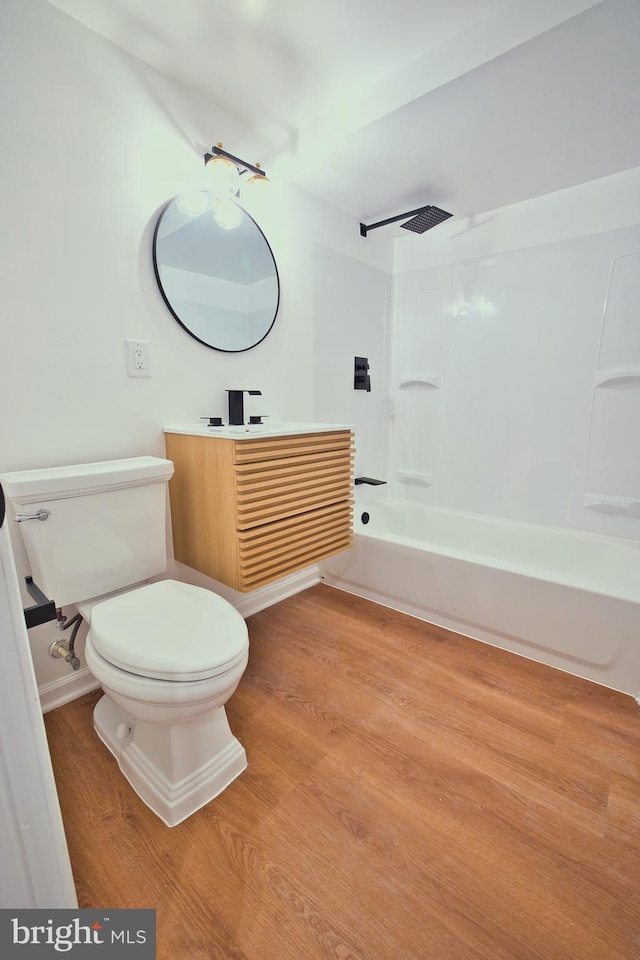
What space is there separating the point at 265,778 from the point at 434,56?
7.68 ft

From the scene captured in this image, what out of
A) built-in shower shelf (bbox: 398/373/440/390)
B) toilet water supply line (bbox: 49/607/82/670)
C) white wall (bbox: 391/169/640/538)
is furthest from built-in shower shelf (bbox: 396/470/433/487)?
toilet water supply line (bbox: 49/607/82/670)

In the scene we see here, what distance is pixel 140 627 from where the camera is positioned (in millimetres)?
1069

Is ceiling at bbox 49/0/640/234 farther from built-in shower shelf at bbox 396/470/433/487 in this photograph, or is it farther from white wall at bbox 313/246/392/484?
built-in shower shelf at bbox 396/470/433/487

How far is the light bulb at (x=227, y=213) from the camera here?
165 centimetres

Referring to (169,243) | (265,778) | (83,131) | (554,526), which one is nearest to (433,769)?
(265,778)

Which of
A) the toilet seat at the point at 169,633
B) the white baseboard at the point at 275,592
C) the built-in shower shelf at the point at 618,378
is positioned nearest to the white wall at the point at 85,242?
the toilet seat at the point at 169,633

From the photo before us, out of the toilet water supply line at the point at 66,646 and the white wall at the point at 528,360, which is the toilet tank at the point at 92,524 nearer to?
the toilet water supply line at the point at 66,646

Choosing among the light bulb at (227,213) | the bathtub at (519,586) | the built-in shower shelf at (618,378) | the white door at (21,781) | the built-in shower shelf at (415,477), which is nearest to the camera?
the white door at (21,781)

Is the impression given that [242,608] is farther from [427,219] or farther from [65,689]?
[427,219]

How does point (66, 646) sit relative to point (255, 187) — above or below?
below

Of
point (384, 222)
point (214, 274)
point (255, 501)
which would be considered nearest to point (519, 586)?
point (255, 501)

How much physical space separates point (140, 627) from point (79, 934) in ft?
1.80

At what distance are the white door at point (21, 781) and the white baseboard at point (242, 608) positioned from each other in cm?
88

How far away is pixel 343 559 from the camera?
2145 mm
